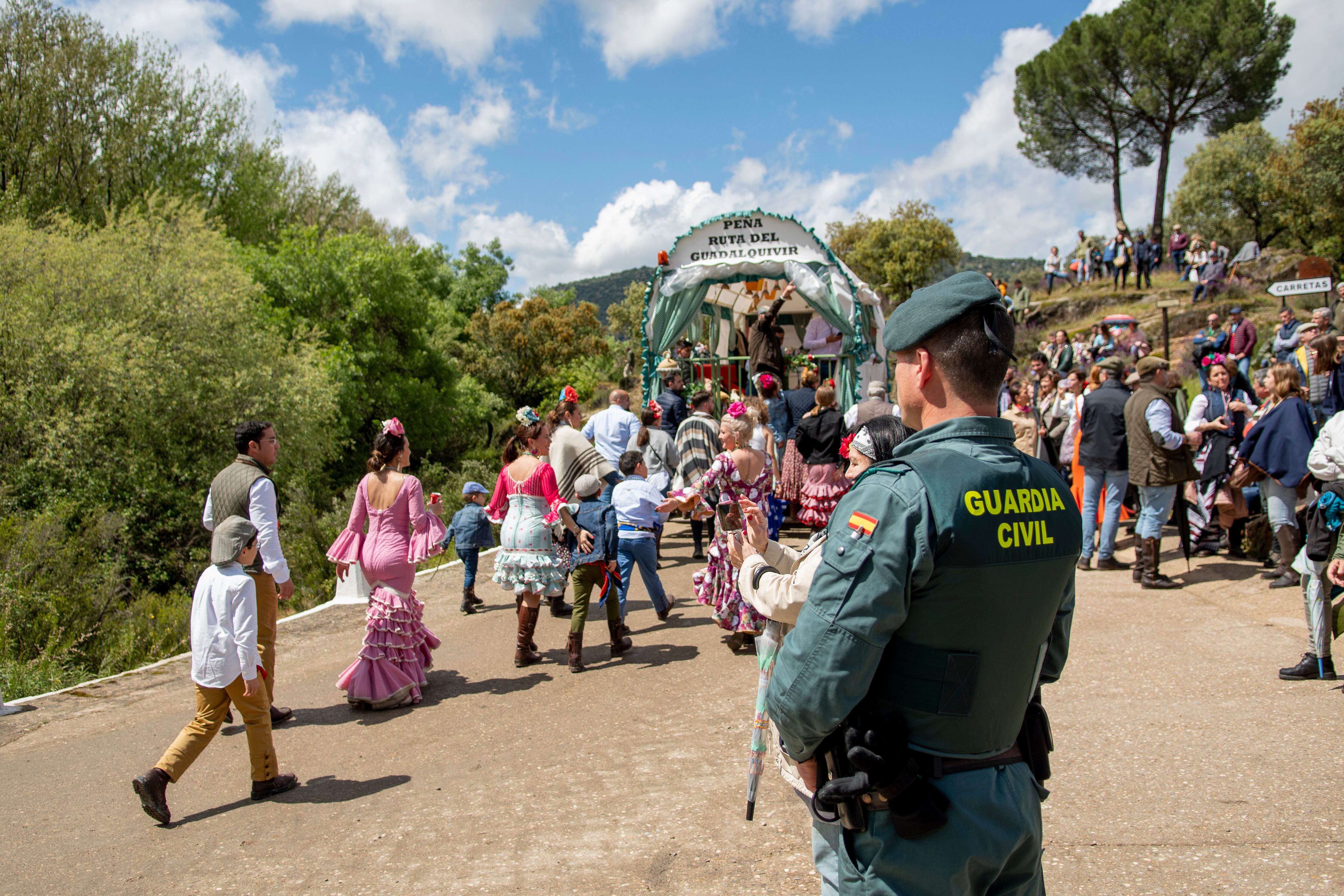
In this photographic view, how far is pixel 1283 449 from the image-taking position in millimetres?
6148

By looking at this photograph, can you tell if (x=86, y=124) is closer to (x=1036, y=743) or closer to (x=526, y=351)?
(x=526, y=351)

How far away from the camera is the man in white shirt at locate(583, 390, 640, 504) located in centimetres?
913

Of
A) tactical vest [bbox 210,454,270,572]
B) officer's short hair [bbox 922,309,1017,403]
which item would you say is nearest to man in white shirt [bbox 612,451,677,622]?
tactical vest [bbox 210,454,270,572]

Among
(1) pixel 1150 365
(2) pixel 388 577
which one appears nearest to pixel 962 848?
(2) pixel 388 577

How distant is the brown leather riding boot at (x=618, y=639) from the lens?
6.51 metres

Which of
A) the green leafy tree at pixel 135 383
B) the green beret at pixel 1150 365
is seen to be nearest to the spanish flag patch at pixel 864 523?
the green beret at pixel 1150 365

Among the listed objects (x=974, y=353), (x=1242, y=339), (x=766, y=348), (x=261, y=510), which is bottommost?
(x=261, y=510)

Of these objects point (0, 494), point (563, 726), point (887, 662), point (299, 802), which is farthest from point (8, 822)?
point (0, 494)

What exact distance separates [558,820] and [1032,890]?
2662 mm

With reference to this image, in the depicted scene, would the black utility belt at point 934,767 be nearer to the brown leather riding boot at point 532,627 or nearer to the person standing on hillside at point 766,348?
the brown leather riding boot at point 532,627

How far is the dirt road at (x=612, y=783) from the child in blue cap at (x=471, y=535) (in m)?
1.63

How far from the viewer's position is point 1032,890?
1867 mm

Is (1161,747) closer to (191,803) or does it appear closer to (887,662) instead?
(887,662)

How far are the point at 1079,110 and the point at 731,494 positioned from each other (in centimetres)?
3844
